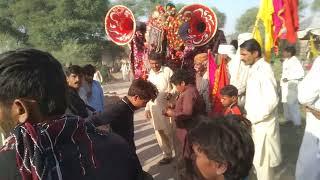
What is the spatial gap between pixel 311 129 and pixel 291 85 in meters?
4.76

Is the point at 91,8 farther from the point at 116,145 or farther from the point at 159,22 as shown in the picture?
the point at 116,145

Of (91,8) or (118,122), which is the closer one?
(118,122)

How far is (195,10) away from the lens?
5.71 m

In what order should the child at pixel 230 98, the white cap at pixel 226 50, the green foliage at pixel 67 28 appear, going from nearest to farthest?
the child at pixel 230 98 < the white cap at pixel 226 50 < the green foliage at pixel 67 28

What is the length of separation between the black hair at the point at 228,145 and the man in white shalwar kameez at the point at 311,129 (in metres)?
1.78

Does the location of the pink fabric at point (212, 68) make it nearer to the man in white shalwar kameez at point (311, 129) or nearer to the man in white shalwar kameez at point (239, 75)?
the man in white shalwar kameez at point (239, 75)

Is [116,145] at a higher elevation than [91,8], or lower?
lower

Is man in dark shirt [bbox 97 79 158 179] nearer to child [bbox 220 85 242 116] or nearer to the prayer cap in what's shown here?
child [bbox 220 85 242 116]

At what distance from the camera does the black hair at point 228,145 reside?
1780 millimetres

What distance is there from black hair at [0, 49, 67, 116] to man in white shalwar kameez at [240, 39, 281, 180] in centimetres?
301

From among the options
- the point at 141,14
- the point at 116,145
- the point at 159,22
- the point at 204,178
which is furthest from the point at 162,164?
the point at 141,14

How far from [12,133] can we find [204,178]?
0.97 m

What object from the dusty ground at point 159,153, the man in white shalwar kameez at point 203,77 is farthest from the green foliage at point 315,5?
the man in white shalwar kameez at point 203,77

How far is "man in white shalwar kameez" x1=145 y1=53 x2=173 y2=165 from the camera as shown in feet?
18.4
